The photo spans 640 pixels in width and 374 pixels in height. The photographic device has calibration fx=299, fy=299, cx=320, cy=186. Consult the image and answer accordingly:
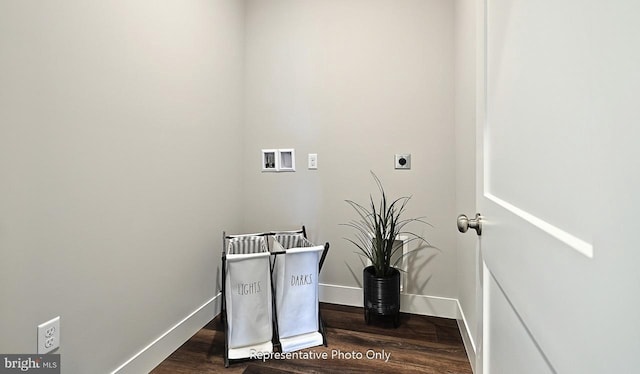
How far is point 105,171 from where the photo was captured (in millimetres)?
1270

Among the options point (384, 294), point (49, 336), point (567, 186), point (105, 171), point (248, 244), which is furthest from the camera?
point (248, 244)

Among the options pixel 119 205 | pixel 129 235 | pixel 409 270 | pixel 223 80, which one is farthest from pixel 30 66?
pixel 409 270

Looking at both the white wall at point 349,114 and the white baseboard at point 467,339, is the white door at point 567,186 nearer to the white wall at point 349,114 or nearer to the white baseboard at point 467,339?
the white baseboard at point 467,339

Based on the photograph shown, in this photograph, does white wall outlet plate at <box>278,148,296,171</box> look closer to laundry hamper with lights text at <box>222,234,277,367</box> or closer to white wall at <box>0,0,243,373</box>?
white wall at <box>0,0,243,373</box>

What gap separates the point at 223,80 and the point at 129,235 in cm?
123

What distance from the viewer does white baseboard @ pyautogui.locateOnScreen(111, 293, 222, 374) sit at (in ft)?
4.61

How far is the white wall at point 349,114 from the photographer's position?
79.6 inches

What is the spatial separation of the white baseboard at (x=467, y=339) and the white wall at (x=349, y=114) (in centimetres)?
21

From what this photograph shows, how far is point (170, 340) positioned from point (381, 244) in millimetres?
1304

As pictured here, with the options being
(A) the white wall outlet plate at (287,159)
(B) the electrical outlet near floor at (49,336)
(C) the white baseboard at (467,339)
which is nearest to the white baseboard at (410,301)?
(C) the white baseboard at (467,339)

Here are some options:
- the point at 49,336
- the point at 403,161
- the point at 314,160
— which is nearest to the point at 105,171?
the point at 49,336

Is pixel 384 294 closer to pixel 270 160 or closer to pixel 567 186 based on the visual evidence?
pixel 270 160

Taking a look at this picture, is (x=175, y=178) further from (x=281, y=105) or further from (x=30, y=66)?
(x=281, y=105)

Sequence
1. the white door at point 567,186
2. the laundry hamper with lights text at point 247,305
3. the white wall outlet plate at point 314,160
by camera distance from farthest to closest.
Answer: the white wall outlet plate at point 314,160 → the laundry hamper with lights text at point 247,305 → the white door at point 567,186
